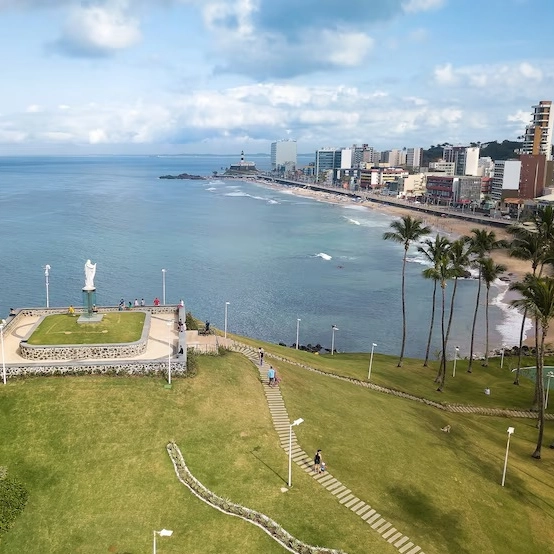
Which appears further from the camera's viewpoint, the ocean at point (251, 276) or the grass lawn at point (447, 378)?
the ocean at point (251, 276)

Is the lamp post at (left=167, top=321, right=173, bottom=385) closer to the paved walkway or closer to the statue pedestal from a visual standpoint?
the statue pedestal

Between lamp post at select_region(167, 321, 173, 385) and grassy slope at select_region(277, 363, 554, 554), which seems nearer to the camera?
grassy slope at select_region(277, 363, 554, 554)

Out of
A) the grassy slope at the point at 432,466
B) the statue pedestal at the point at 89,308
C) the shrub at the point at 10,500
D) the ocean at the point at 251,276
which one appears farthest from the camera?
the ocean at the point at 251,276

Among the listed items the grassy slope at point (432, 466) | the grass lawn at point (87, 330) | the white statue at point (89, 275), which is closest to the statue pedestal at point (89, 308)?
the white statue at point (89, 275)

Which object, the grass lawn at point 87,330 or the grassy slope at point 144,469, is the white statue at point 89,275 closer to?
the grass lawn at point 87,330

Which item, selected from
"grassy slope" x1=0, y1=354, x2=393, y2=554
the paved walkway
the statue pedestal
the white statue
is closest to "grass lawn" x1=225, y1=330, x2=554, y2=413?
the paved walkway
